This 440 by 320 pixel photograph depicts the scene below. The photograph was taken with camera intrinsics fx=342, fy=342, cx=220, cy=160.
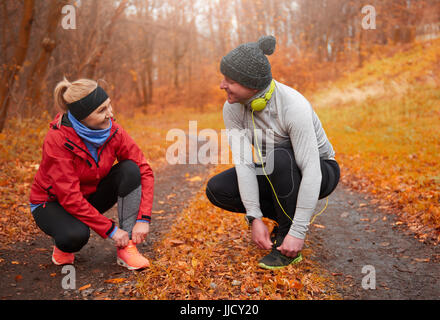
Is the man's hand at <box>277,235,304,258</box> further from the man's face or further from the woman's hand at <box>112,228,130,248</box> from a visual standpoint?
the woman's hand at <box>112,228,130,248</box>

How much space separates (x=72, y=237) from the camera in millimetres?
2662

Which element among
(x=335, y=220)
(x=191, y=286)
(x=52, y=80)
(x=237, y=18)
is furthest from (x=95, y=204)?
(x=237, y=18)

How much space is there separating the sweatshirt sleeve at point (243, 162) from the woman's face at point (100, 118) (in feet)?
3.15

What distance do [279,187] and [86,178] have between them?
5.21 ft

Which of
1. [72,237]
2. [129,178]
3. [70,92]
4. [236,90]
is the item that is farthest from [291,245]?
[70,92]

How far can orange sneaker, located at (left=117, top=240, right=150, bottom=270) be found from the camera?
9.14 feet

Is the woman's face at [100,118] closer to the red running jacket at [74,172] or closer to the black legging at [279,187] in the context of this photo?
the red running jacket at [74,172]

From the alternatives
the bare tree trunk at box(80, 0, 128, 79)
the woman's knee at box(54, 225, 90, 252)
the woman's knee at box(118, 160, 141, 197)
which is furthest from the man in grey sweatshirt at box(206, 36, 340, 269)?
the bare tree trunk at box(80, 0, 128, 79)

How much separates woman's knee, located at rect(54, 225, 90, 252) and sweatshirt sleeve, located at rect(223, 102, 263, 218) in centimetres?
128

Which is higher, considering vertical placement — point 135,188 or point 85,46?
point 85,46

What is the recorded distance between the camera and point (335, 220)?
164 inches

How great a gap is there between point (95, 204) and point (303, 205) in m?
1.84

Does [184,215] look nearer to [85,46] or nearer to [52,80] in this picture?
[85,46]
